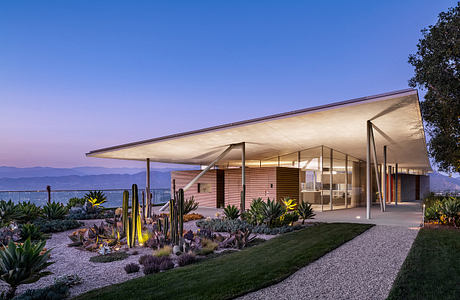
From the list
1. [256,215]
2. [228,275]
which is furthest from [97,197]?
[228,275]

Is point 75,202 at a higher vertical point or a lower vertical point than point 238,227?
higher

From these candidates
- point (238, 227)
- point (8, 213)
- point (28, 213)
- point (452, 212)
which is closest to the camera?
point (452, 212)

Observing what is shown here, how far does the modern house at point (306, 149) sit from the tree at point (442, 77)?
1.29 metres

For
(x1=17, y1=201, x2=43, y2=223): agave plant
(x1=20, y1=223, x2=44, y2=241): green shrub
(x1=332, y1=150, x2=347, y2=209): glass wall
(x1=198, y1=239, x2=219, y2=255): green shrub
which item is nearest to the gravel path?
(x1=198, y1=239, x2=219, y2=255): green shrub

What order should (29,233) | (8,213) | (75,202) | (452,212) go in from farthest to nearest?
1. (75,202)
2. (8,213)
3. (452,212)
4. (29,233)

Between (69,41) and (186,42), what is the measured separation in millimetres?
5972

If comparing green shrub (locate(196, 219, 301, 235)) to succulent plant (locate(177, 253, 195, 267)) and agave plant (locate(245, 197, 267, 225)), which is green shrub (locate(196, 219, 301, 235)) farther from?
succulent plant (locate(177, 253, 195, 267))

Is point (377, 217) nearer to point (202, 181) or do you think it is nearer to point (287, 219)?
point (287, 219)

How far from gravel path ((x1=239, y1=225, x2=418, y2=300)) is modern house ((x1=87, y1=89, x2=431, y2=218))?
11.1ft

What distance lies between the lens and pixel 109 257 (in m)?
6.27

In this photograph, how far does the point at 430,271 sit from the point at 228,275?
9.97 ft

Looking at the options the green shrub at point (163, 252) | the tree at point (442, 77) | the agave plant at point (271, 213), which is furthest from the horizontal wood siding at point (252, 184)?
the green shrub at point (163, 252)

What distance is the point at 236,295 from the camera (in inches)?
146

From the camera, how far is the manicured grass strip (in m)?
3.70
